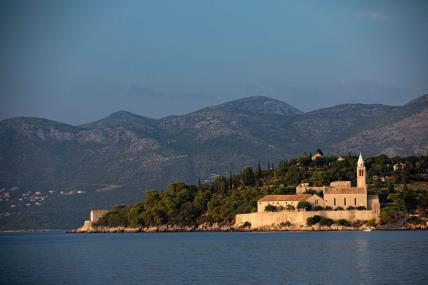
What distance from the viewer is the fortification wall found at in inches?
3770

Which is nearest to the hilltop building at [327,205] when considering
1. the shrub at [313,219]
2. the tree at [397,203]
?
the shrub at [313,219]

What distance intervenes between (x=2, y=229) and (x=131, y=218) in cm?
7854

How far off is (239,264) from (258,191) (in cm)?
6316

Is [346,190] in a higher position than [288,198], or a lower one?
higher

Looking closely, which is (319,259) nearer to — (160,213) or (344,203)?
(344,203)

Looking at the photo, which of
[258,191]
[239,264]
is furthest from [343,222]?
[239,264]

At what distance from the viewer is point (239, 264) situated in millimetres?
51156

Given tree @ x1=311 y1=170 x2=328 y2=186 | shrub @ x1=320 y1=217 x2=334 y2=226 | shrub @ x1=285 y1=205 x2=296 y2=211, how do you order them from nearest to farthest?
shrub @ x1=320 y1=217 x2=334 y2=226
shrub @ x1=285 y1=205 x2=296 y2=211
tree @ x1=311 y1=170 x2=328 y2=186

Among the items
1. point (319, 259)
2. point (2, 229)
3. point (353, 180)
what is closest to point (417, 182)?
point (353, 180)

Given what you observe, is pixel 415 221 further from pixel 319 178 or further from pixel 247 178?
pixel 247 178

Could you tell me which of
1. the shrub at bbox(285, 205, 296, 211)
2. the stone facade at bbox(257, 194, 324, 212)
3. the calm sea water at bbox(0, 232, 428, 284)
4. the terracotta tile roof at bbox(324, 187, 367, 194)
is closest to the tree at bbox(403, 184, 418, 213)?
the terracotta tile roof at bbox(324, 187, 367, 194)

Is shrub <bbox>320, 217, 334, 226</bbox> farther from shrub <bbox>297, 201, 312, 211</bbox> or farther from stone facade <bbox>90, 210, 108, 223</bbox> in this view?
stone facade <bbox>90, 210, 108, 223</bbox>

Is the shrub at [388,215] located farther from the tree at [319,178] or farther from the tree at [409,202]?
the tree at [319,178]

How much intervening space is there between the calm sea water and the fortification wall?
24.3 m
